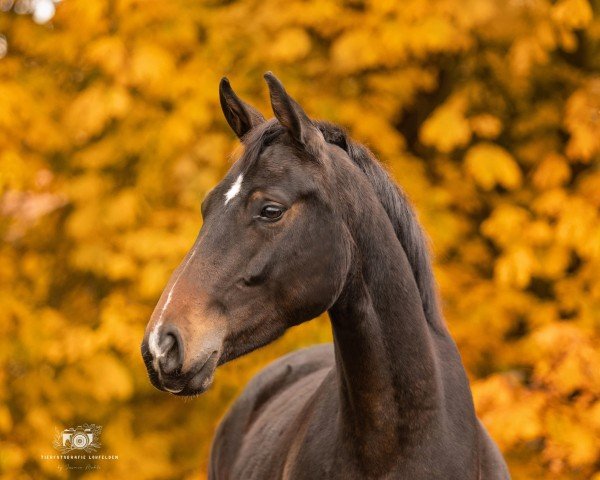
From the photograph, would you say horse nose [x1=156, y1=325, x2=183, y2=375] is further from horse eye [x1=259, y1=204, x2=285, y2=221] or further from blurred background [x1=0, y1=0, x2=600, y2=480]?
blurred background [x1=0, y1=0, x2=600, y2=480]

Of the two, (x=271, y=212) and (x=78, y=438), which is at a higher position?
(x=271, y=212)

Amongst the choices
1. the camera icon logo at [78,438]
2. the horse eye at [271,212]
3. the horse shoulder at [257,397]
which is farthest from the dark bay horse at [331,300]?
the camera icon logo at [78,438]

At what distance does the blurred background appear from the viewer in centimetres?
629

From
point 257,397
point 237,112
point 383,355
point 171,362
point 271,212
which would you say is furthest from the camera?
point 257,397

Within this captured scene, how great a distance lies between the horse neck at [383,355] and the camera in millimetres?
2668

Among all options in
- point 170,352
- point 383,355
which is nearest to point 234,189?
point 170,352

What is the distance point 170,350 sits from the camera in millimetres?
2318

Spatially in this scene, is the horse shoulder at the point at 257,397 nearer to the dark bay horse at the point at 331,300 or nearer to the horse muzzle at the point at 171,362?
the dark bay horse at the point at 331,300

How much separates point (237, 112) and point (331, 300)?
2.55ft

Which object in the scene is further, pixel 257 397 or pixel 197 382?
pixel 257 397

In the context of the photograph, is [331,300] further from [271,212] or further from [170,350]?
[170,350]

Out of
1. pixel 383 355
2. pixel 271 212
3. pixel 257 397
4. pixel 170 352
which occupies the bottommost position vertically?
pixel 257 397

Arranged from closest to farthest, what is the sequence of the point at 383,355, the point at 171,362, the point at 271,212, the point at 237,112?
the point at 171,362 → the point at 271,212 → the point at 383,355 → the point at 237,112

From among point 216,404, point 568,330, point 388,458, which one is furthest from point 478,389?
point 388,458
